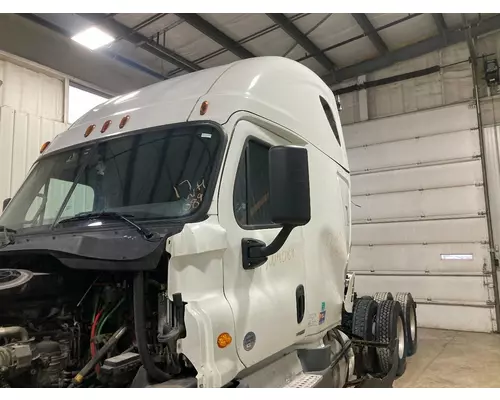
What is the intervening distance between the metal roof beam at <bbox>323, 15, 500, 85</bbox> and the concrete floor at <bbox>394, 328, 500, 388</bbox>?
19.1 ft

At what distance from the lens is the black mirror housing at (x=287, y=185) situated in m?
2.19

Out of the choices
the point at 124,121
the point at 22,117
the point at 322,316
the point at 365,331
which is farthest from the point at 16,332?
the point at 22,117

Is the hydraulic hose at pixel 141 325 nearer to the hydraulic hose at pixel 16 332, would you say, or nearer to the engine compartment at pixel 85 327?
the engine compartment at pixel 85 327

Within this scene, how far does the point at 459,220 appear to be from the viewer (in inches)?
331

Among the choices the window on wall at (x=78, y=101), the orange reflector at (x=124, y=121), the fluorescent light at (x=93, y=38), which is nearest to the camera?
the orange reflector at (x=124, y=121)

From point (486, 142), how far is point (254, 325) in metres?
7.73

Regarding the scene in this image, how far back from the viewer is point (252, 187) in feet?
9.09

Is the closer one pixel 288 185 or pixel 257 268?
pixel 288 185

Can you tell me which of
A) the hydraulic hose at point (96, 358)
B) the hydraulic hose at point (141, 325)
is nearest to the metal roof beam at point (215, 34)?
the hydraulic hose at point (141, 325)

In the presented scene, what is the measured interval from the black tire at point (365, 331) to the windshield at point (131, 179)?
3088mm

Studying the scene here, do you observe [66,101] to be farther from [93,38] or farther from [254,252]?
[254,252]

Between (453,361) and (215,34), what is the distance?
21.6ft

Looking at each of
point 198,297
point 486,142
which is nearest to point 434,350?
point 486,142

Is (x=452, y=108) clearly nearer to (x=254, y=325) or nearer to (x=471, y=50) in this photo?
(x=471, y=50)
